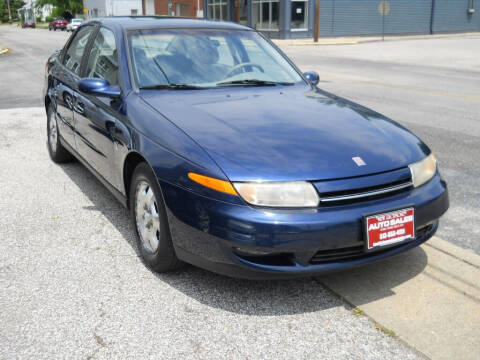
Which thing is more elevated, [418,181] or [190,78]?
[190,78]

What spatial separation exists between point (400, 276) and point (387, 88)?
31.3 feet

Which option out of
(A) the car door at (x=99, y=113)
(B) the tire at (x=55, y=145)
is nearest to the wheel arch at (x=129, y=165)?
(A) the car door at (x=99, y=113)

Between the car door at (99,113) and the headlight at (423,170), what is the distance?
205cm

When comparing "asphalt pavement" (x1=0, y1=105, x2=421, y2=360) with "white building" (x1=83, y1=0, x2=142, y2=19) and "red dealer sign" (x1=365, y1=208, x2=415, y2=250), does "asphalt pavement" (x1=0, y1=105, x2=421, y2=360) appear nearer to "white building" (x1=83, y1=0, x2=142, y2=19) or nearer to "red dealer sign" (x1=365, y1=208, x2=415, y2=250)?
"red dealer sign" (x1=365, y1=208, x2=415, y2=250)

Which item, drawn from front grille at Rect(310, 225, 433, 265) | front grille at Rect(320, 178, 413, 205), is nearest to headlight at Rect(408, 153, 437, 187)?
front grille at Rect(320, 178, 413, 205)

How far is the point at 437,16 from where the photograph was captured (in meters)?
Answer: 41.9

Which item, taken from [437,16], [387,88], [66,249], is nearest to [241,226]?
[66,249]

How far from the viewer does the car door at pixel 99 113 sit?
4.01 metres

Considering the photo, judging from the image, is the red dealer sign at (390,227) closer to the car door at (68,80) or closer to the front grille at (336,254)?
the front grille at (336,254)

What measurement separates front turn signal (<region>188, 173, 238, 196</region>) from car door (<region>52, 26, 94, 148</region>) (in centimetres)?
244

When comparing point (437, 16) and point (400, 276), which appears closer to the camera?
point (400, 276)

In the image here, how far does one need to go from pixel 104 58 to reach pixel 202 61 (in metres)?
0.85

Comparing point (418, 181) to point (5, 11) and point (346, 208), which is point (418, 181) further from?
point (5, 11)

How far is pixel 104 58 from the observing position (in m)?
4.46
